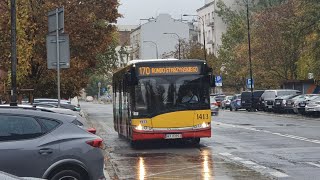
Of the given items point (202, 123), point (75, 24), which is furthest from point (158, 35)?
point (202, 123)

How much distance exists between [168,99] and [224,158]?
3.60 meters

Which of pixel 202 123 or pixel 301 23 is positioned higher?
pixel 301 23

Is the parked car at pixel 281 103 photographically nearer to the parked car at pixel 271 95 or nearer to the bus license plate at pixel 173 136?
the parked car at pixel 271 95

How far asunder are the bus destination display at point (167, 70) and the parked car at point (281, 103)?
2617cm

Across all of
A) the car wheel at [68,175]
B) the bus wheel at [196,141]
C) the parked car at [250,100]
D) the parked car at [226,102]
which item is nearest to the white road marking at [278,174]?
the car wheel at [68,175]

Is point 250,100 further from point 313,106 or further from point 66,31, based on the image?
point 66,31

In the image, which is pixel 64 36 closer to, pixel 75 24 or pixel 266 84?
pixel 75 24

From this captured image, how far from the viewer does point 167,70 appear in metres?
19.1

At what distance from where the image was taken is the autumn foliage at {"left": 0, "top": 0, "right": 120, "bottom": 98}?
82.3 ft

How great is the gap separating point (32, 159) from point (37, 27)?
19.4 meters

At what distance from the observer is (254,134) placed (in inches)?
942

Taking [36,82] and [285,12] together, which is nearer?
[36,82]

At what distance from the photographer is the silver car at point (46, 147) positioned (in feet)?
28.4

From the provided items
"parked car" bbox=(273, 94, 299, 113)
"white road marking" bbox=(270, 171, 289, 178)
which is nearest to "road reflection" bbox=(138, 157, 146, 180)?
"white road marking" bbox=(270, 171, 289, 178)
